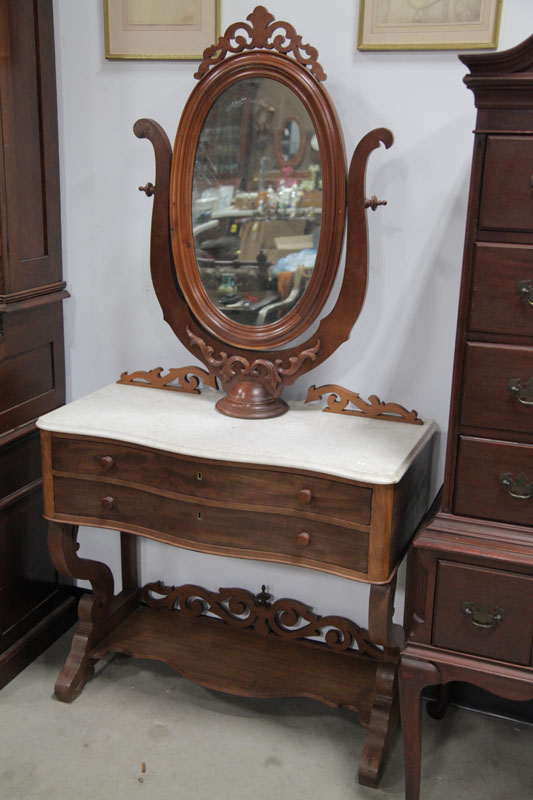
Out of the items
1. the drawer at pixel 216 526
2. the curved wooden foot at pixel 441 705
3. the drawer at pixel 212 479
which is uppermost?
the drawer at pixel 212 479

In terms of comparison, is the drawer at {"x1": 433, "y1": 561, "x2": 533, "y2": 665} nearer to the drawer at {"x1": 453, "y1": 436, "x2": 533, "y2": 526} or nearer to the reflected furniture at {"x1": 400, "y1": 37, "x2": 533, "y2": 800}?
the reflected furniture at {"x1": 400, "y1": 37, "x2": 533, "y2": 800}

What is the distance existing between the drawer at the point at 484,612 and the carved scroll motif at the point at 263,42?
1300mm

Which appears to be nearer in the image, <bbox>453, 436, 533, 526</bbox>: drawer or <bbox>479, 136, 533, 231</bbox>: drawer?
<bbox>479, 136, 533, 231</bbox>: drawer

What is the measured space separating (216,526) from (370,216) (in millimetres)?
958

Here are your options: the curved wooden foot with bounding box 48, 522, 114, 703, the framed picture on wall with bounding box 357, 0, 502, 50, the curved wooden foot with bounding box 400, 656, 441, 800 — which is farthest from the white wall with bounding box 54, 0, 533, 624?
the curved wooden foot with bounding box 400, 656, 441, 800

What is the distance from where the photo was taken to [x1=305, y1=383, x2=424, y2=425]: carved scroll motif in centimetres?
238

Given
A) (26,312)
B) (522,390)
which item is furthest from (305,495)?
(26,312)

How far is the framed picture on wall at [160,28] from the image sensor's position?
2447 mm

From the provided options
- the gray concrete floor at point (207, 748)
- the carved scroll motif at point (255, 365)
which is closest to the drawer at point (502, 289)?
the carved scroll motif at point (255, 365)

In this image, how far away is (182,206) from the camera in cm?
242

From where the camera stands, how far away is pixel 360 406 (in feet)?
7.92

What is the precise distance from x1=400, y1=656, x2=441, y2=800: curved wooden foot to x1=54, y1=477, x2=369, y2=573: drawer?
262mm

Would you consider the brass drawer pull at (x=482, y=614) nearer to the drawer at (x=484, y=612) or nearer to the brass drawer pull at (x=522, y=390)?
the drawer at (x=484, y=612)

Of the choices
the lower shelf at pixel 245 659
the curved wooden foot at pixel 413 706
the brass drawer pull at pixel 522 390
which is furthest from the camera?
the lower shelf at pixel 245 659
